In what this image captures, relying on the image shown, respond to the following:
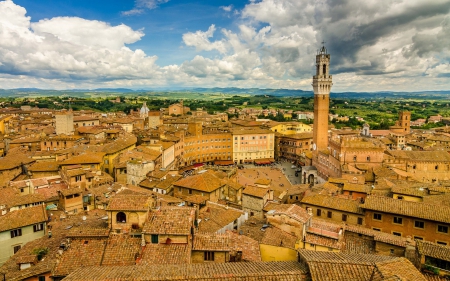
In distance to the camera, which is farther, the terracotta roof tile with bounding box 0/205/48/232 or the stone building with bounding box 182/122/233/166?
the stone building with bounding box 182/122/233/166

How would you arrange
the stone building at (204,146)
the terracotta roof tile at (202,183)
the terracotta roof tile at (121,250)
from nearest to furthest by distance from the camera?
the terracotta roof tile at (121,250) < the terracotta roof tile at (202,183) < the stone building at (204,146)

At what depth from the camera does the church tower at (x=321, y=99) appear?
74.7m

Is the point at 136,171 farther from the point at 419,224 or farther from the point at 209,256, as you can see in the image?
the point at 419,224

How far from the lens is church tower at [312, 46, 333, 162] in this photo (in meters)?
74.7

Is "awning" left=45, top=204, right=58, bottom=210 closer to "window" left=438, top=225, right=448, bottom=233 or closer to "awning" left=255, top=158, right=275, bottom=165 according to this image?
"window" left=438, top=225, right=448, bottom=233

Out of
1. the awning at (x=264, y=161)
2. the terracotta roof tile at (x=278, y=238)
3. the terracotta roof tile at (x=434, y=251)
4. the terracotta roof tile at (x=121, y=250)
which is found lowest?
the awning at (x=264, y=161)

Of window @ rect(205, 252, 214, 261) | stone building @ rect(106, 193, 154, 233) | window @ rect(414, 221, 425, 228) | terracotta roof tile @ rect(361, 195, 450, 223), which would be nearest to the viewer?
window @ rect(205, 252, 214, 261)

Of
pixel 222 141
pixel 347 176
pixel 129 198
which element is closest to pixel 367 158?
pixel 347 176

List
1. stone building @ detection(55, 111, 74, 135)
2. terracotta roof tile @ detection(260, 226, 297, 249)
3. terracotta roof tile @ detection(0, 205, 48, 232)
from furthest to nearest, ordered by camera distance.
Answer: stone building @ detection(55, 111, 74, 135)
terracotta roof tile @ detection(0, 205, 48, 232)
terracotta roof tile @ detection(260, 226, 297, 249)

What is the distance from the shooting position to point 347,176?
45344mm

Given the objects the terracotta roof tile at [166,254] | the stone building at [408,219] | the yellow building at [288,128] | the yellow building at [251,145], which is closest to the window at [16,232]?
the terracotta roof tile at [166,254]

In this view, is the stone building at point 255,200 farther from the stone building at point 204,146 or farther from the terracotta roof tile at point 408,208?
the stone building at point 204,146

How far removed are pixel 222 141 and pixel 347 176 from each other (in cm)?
5197

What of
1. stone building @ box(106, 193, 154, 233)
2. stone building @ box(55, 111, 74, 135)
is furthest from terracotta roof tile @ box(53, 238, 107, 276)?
stone building @ box(55, 111, 74, 135)
